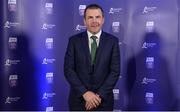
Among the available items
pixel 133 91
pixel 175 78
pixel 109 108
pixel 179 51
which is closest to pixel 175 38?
pixel 179 51

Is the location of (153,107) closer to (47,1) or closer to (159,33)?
(159,33)

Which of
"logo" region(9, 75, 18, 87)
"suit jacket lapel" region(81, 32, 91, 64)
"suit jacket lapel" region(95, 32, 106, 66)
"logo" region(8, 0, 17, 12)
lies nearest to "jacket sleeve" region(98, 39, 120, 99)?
"suit jacket lapel" region(95, 32, 106, 66)

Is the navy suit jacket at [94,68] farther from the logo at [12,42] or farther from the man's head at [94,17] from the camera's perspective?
the logo at [12,42]

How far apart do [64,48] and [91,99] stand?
1733 mm

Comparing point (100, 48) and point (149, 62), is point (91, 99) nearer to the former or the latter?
point (100, 48)

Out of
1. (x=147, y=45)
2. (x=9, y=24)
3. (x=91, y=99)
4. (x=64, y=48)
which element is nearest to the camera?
(x=91, y=99)

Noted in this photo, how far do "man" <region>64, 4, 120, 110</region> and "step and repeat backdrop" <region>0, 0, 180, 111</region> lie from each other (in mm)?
1338

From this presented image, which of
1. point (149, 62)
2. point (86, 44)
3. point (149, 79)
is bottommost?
point (149, 79)

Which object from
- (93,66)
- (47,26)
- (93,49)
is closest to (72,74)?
(93,66)

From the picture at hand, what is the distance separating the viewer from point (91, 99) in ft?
11.8

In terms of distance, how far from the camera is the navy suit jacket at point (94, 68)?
12.2ft

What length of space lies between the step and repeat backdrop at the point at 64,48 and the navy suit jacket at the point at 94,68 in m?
1.34

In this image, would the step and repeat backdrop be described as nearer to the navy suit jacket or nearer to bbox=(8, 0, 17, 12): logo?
bbox=(8, 0, 17, 12): logo

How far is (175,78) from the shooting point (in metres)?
5.03
